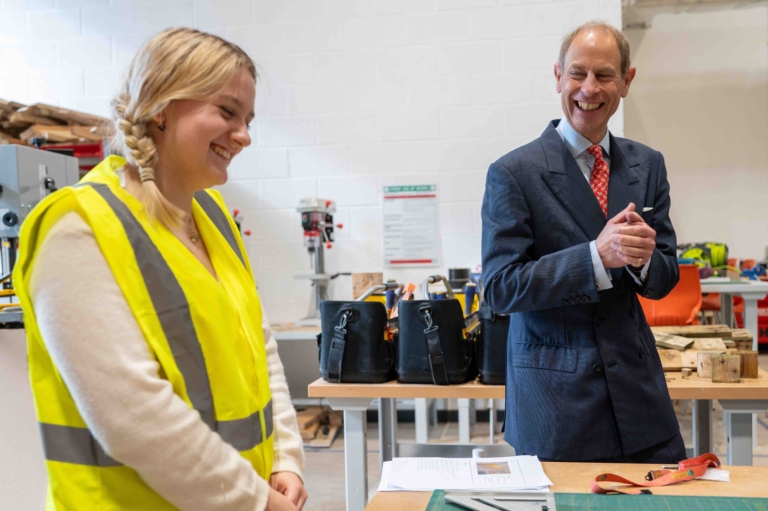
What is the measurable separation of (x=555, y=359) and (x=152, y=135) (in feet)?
3.04

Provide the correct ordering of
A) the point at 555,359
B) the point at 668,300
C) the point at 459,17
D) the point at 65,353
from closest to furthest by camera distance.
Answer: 1. the point at 65,353
2. the point at 555,359
3. the point at 668,300
4. the point at 459,17

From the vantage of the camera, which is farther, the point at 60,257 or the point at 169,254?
the point at 169,254

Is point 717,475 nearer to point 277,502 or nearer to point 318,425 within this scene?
point 277,502

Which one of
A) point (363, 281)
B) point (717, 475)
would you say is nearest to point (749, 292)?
point (363, 281)

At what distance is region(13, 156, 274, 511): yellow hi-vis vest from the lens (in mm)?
844

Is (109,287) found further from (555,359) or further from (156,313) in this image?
(555,359)

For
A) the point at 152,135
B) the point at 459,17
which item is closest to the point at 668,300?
the point at 459,17

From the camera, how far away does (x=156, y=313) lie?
34.5 inches

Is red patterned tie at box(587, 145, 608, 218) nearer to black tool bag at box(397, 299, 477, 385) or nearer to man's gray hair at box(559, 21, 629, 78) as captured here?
man's gray hair at box(559, 21, 629, 78)

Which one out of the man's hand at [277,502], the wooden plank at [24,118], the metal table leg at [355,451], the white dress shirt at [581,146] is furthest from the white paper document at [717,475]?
the wooden plank at [24,118]

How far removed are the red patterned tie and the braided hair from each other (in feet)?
2.91

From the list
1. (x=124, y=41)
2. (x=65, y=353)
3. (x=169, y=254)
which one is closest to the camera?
(x=65, y=353)

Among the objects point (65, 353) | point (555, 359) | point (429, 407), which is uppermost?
point (65, 353)

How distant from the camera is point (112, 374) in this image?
819 mm
